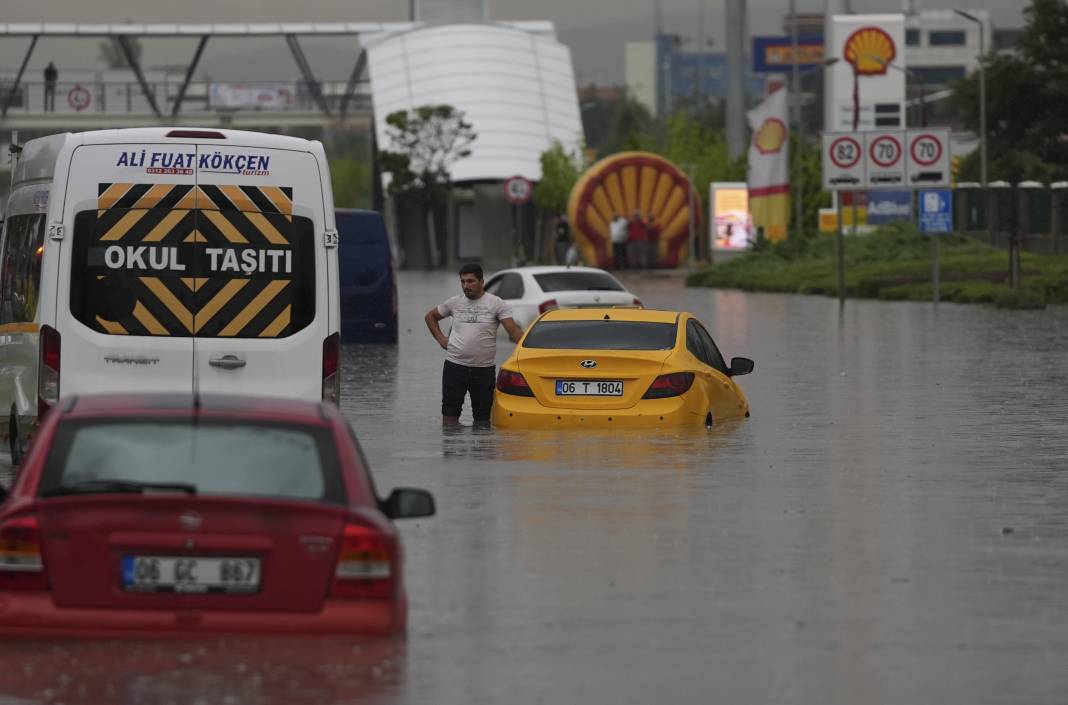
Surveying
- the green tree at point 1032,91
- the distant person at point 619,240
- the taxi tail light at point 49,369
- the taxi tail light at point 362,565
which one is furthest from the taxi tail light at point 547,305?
the green tree at point 1032,91

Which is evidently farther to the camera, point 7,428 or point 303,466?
point 7,428

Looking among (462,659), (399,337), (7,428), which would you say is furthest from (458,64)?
(462,659)

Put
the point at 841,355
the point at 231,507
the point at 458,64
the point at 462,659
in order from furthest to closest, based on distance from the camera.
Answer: the point at 458,64 < the point at 841,355 < the point at 462,659 < the point at 231,507

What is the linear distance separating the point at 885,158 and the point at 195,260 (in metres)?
39.3

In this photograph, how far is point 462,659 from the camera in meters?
9.16

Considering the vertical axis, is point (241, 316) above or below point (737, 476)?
above

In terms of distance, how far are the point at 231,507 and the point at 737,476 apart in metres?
8.56

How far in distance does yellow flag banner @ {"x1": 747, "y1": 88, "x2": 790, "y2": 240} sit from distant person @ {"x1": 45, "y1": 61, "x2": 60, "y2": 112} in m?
50.2

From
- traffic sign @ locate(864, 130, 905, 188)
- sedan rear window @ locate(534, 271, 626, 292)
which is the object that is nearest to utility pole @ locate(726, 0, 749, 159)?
traffic sign @ locate(864, 130, 905, 188)

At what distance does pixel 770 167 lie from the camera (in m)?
68.9

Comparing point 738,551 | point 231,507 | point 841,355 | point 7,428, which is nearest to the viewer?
point 231,507

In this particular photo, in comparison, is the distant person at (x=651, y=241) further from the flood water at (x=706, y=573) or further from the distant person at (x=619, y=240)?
the flood water at (x=706, y=573)

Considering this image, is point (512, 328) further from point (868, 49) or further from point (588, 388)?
point (868, 49)

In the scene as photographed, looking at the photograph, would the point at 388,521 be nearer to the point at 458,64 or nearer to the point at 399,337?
the point at 399,337
